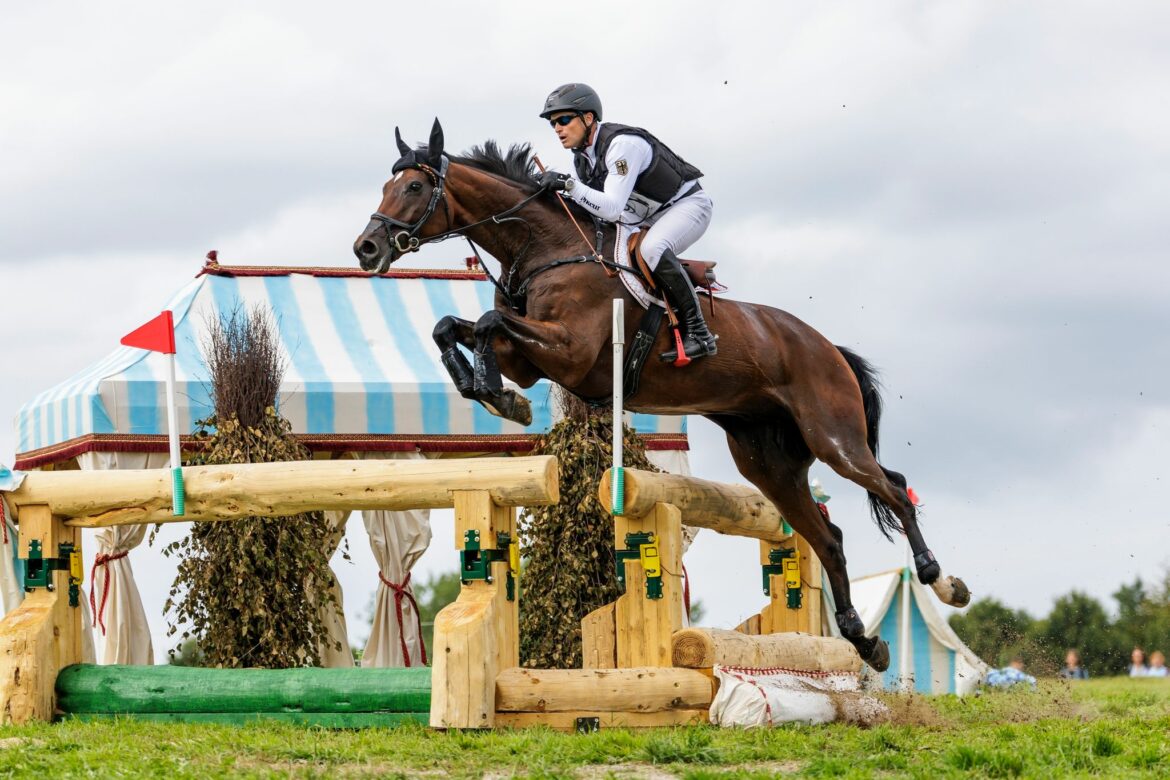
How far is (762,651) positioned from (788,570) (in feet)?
4.87

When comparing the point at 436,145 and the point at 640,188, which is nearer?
the point at 436,145

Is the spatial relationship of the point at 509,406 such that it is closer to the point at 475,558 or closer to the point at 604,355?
the point at 604,355

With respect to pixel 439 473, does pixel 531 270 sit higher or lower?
higher

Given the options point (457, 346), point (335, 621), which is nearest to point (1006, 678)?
point (335, 621)

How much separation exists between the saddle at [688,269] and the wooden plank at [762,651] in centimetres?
164

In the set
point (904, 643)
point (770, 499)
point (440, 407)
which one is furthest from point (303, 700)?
point (904, 643)

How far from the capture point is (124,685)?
711 cm

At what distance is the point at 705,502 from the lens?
25.2ft

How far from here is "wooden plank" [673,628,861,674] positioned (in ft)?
22.6

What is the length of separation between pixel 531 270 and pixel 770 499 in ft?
6.69

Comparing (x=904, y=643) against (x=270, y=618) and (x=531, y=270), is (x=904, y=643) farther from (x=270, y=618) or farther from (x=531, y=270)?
(x=531, y=270)

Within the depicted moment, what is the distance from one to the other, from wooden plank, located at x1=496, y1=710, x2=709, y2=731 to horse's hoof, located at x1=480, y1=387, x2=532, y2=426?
4.26ft

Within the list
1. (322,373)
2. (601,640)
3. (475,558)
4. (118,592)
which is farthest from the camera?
(322,373)

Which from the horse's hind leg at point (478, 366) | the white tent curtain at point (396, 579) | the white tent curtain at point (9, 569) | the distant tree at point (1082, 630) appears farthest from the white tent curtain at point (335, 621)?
the distant tree at point (1082, 630)
